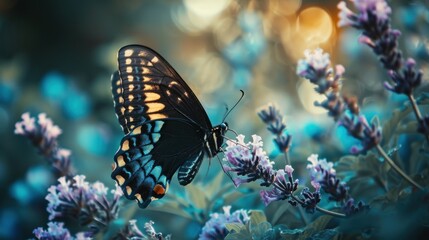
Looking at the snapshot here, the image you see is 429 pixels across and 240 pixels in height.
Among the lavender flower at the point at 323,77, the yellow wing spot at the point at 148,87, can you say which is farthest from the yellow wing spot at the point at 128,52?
the lavender flower at the point at 323,77

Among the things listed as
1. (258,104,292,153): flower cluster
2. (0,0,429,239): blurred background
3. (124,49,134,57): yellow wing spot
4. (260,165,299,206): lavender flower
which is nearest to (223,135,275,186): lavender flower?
(260,165,299,206): lavender flower

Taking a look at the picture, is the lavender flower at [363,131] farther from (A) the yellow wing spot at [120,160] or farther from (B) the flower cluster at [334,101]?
(A) the yellow wing spot at [120,160]

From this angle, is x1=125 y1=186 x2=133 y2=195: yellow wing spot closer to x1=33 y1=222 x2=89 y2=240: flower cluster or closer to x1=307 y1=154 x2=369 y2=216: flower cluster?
x1=33 y1=222 x2=89 y2=240: flower cluster

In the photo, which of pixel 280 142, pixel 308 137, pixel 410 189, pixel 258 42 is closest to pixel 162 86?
pixel 280 142

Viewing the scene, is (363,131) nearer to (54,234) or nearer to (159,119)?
(159,119)

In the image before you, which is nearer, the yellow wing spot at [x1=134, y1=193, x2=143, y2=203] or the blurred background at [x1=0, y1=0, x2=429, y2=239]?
the yellow wing spot at [x1=134, y1=193, x2=143, y2=203]

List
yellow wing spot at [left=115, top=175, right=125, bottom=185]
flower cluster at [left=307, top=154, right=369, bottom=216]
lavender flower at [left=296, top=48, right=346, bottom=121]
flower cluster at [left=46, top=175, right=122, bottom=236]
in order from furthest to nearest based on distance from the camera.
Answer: yellow wing spot at [left=115, top=175, right=125, bottom=185] → flower cluster at [left=46, top=175, right=122, bottom=236] → lavender flower at [left=296, top=48, right=346, bottom=121] → flower cluster at [left=307, top=154, right=369, bottom=216]
